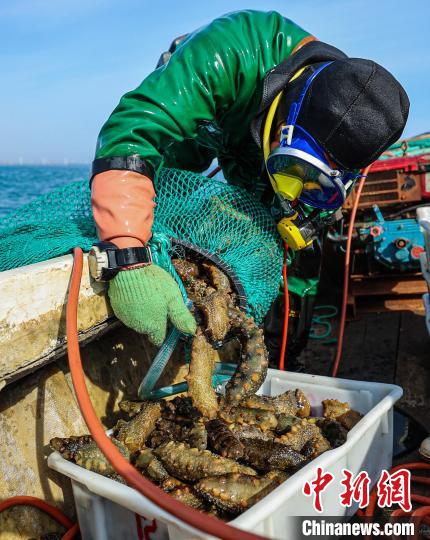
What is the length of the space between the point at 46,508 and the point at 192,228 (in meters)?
1.35

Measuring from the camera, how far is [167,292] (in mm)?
2232

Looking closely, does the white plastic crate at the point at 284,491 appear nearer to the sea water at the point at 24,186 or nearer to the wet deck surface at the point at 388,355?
the wet deck surface at the point at 388,355

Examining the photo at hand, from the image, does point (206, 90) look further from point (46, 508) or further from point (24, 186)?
point (24, 186)

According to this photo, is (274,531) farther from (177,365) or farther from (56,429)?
(177,365)

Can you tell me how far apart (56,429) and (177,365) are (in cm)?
87

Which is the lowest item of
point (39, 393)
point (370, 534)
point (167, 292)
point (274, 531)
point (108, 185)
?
point (370, 534)

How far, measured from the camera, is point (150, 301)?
2166 mm

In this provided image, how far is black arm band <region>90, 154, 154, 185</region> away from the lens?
2240 millimetres

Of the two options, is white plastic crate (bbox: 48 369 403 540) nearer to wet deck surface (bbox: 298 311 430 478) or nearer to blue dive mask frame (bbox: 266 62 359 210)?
wet deck surface (bbox: 298 311 430 478)

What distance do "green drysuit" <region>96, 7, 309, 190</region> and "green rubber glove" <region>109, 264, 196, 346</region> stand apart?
1.70 ft

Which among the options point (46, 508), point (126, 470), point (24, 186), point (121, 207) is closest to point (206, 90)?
point (121, 207)

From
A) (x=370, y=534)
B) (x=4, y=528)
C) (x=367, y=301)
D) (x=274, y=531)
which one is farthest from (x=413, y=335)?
(x=4, y=528)

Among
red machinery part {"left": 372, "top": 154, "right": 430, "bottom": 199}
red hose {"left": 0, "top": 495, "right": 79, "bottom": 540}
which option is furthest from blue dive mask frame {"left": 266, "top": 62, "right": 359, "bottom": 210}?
red machinery part {"left": 372, "top": 154, "right": 430, "bottom": 199}

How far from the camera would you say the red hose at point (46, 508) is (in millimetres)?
2098
